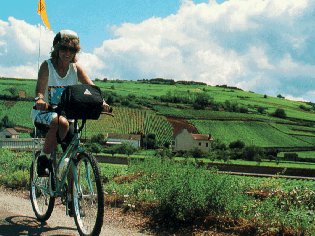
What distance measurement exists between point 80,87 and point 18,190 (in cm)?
503

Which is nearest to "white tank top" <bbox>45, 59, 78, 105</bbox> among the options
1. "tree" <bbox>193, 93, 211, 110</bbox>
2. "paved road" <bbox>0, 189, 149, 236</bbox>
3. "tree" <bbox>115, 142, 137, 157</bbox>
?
"paved road" <bbox>0, 189, 149, 236</bbox>

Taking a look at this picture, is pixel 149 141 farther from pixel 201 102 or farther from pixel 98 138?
pixel 201 102

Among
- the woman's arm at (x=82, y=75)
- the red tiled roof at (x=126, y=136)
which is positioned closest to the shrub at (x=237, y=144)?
the red tiled roof at (x=126, y=136)

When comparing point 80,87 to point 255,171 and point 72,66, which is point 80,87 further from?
point 255,171

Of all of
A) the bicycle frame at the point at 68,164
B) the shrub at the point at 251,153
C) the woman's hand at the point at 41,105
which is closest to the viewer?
the woman's hand at the point at 41,105

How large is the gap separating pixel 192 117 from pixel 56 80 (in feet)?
395

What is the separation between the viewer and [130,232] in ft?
20.1

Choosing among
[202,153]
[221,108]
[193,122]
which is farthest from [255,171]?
[221,108]

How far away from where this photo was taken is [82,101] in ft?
16.7

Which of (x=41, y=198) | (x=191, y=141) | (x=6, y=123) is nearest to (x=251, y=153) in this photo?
(x=191, y=141)

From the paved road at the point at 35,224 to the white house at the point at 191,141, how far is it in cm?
10429

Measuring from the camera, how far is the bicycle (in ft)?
16.2

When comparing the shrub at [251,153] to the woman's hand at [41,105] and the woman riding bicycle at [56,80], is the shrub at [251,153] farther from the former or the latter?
the woman's hand at [41,105]

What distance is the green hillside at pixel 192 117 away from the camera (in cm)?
11250
